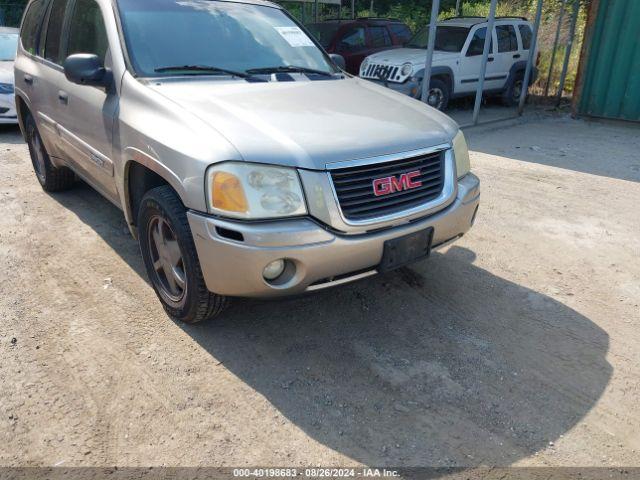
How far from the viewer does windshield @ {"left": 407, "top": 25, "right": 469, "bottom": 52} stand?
10352 mm

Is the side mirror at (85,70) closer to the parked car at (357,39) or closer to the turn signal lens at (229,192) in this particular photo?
the turn signal lens at (229,192)

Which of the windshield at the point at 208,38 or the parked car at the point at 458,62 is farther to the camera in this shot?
the parked car at the point at 458,62

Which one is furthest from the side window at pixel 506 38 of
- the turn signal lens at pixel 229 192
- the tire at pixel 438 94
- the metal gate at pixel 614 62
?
the turn signal lens at pixel 229 192

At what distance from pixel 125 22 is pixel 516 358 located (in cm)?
309

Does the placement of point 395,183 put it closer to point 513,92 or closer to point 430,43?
point 430,43

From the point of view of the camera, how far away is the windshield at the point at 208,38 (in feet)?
10.7

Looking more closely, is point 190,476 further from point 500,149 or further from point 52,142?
point 500,149

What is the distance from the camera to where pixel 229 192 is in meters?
2.45

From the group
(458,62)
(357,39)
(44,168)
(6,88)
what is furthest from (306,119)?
(357,39)

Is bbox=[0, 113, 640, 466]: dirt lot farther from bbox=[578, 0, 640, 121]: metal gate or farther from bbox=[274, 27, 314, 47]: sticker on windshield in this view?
bbox=[578, 0, 640, 121]: metal gate

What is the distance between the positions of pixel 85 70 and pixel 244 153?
53.1 inches

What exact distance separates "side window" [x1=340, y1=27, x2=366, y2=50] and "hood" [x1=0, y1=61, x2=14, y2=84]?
6517 millimetres

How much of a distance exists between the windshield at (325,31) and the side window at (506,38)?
3497 mm

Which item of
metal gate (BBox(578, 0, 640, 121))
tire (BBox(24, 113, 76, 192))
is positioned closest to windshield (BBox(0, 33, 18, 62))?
tire (BBox(24, 113, 76, 192))
